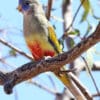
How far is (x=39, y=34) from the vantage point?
8.54ft

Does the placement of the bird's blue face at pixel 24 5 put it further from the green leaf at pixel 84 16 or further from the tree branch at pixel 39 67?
the tree branch at pixel 39 67

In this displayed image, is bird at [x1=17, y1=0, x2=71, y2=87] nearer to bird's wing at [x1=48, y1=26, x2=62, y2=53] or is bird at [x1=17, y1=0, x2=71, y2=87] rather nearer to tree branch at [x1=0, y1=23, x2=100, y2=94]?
bird's wing at [x1=48, y1=26, x2=62, y2=53]

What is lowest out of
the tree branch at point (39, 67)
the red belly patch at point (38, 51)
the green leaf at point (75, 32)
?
the red belly patch at point (38, 51)

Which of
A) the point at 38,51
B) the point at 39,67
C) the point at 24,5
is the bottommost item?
the point at 38,51

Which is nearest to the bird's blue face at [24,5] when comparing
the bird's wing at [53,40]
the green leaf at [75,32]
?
the bird's wing at [53,40]

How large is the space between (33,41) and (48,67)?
758mm

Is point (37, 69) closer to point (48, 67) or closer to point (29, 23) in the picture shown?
point (48, 67)

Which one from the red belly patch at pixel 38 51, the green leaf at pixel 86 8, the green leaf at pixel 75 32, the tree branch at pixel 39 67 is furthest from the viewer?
the red belly patch at pixel 38 51

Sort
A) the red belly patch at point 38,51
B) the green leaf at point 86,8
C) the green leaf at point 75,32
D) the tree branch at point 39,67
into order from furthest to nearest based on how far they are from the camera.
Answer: the red belly patch at point 38,51 < the green leaf at point 75,32 < the green leaf at point 86,8 < the tree branch at point 39,67

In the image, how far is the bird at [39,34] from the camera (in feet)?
8.14

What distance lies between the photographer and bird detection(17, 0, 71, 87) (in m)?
2.48

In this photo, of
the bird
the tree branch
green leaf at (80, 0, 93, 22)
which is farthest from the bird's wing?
the tree branch

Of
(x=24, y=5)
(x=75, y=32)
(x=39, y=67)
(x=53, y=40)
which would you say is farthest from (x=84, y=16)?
(x=24, y=5)

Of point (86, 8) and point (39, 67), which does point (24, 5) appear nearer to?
point (86, 8)
